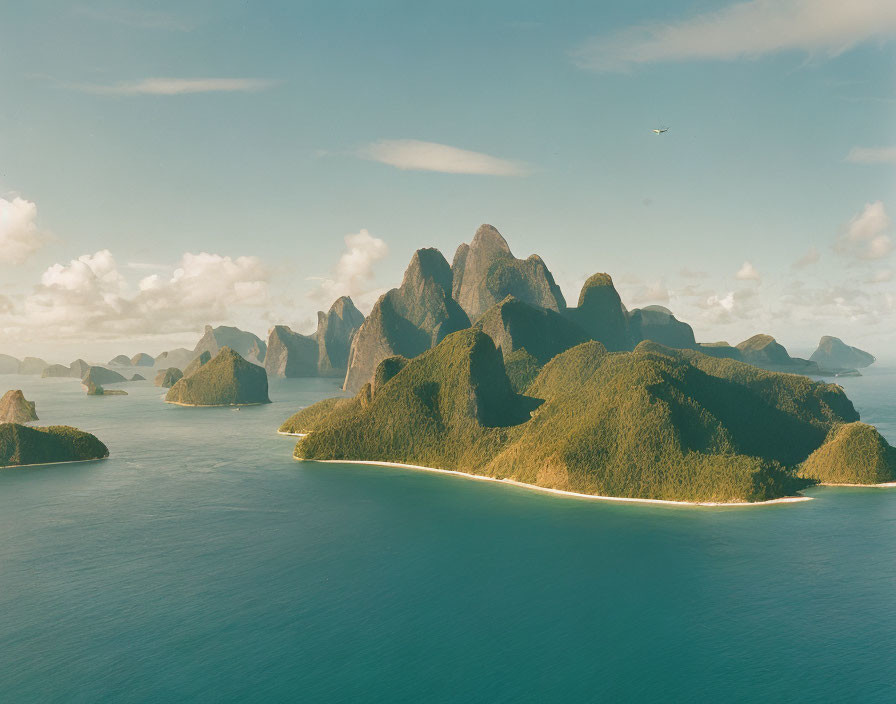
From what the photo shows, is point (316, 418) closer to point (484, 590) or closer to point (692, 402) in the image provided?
point (692, 402)

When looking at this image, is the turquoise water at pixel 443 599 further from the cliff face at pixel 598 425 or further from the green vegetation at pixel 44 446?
the green vegetation at pixel 44 446

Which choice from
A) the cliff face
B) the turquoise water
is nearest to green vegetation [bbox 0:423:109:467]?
the turquoise water

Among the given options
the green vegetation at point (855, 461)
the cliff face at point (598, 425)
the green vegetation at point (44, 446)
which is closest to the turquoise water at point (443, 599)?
the green vegetation at point (855, 461)

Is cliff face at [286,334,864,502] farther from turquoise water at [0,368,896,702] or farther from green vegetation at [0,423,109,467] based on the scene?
green vegetation at [0,423,109,467]

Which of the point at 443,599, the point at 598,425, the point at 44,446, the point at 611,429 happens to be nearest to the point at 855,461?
the point at 611,429

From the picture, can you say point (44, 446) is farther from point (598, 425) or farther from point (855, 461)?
point (855, 461)

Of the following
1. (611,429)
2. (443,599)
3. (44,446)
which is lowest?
(443,599)
